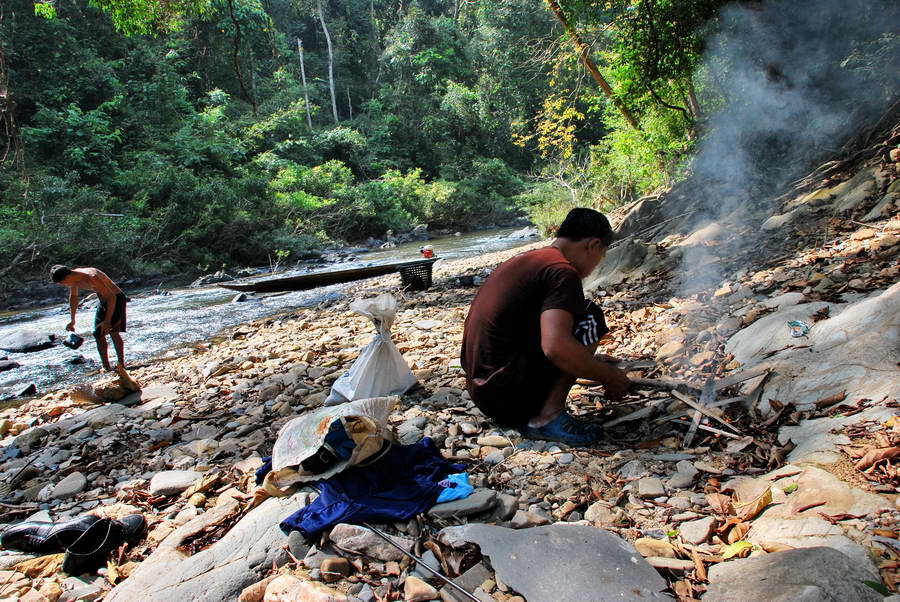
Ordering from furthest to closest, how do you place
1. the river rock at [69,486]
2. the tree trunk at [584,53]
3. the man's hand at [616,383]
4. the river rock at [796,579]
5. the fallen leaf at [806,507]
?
the tree trunk at [584,53] < the river rock at [69,486] < the man's hand at [616,383] < the fallen leaf at [806,507] < the river rock at [796,579]

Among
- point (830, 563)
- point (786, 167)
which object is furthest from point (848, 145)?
point (830, 563)

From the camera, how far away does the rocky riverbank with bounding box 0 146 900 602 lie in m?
1.63

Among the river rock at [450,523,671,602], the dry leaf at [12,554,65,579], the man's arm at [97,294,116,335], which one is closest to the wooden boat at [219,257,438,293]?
the man's arm at [97,294,116,335]

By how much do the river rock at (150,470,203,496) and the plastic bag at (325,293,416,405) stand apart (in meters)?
0.92

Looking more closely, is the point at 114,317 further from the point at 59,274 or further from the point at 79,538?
the point at 79,538

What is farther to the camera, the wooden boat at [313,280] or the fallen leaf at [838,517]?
the wooden boat at [313,280]

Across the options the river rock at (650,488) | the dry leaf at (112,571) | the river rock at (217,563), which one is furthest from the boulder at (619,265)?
the dry leaf at (112,571)

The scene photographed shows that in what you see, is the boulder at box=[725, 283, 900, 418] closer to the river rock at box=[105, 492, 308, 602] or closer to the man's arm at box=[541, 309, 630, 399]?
the man's arm at box=[541, 309, 630, 399]

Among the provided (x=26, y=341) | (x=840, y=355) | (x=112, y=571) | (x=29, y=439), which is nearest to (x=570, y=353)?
(x=840, y=355)

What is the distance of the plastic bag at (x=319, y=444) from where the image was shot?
2229 millimetres

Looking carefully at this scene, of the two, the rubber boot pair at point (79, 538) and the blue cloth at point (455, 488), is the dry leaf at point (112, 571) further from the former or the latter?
the blue cloth at point (455, 488)

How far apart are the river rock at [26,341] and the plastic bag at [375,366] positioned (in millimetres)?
6430

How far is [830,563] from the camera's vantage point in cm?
138

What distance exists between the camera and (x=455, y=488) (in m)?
2.14
